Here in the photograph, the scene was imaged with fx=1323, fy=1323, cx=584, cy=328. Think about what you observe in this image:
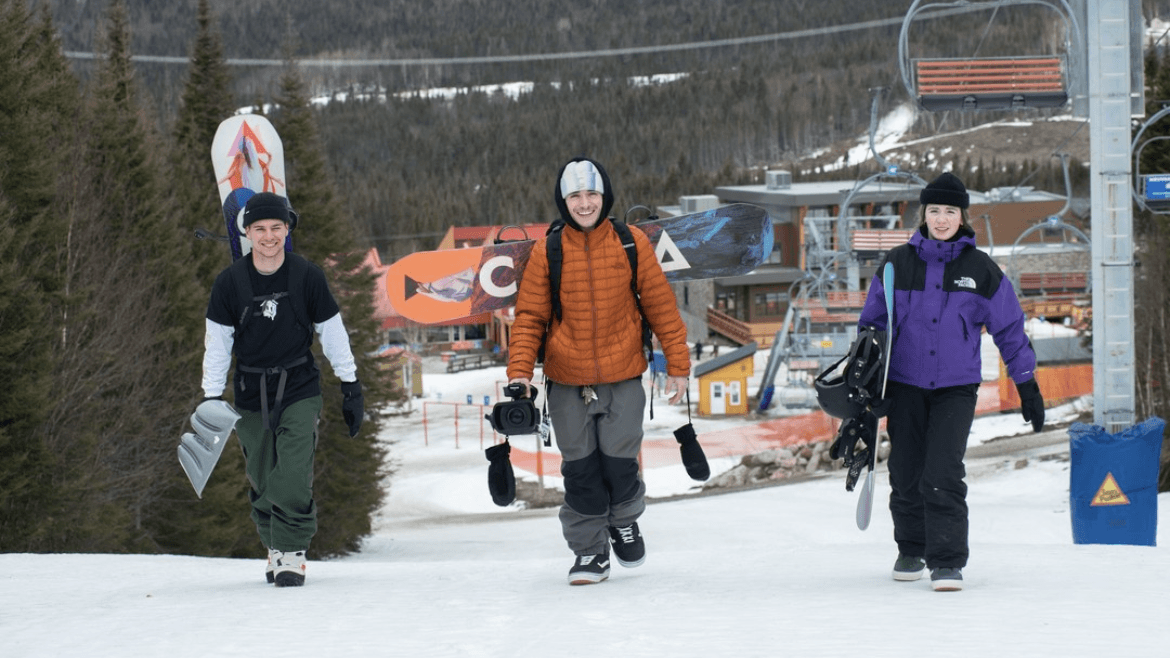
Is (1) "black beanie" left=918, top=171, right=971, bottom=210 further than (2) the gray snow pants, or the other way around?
(2) the gray snow pants

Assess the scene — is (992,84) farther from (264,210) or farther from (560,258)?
(264,210)

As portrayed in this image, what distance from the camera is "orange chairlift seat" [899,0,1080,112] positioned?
10750 millimetres

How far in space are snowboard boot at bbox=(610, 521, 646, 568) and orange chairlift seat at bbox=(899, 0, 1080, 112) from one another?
532 centimetres

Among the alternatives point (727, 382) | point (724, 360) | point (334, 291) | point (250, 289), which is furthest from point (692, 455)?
point (727, 382)

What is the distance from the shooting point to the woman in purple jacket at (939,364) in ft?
16.7

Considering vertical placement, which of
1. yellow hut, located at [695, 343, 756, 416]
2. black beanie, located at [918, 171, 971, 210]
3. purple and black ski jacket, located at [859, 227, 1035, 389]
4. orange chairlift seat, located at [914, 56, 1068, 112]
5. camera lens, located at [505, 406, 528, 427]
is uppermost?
orange chairlift seat, located at [914, 56, 1068, 112]

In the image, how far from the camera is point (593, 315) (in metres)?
5.33

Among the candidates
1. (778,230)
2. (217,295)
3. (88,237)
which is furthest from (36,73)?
(778,230)

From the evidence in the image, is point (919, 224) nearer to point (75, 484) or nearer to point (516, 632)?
point (516, 632)

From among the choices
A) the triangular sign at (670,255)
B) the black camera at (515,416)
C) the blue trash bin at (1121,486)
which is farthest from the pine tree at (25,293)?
the blue trash bin at (1121,486)

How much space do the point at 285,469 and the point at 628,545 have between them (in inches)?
58.0

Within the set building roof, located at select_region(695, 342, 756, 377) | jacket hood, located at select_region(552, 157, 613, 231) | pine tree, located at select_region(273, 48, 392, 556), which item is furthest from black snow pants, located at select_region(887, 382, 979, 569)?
building roof, located at select_region(695, 342, 756, 377)

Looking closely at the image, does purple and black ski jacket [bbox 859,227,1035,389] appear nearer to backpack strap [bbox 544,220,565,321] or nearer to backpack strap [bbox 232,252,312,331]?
backpack strap [bbox 544,220,565,321]

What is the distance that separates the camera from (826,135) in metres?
190
